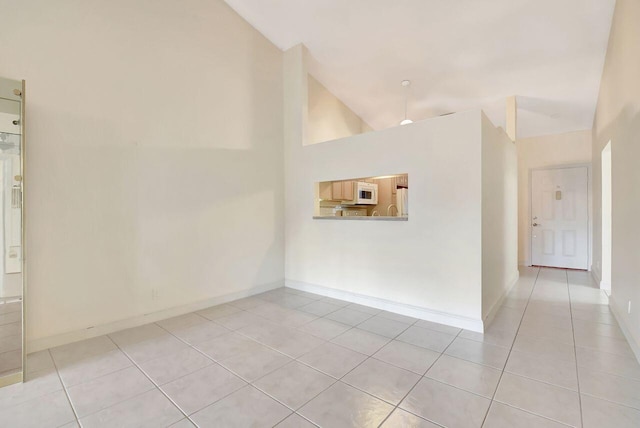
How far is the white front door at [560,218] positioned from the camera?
18.7 ft

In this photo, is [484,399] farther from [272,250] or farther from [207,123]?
[207,123]

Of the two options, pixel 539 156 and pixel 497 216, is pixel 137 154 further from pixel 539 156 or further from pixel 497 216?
pixel 539 156

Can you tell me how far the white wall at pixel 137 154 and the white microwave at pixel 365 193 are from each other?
1.41m

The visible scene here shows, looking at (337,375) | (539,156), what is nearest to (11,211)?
(337,375)

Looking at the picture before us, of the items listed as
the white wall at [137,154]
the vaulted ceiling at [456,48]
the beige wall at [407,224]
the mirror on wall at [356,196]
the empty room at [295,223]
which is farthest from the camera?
the mirror on wall at [356,196]

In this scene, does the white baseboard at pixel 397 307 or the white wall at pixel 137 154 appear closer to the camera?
the white wall at pixel 137 154

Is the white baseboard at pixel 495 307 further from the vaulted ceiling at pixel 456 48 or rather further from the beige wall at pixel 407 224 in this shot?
the vaulted ceiling at pixel 456 48

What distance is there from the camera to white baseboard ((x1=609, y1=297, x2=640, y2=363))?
7.68ft

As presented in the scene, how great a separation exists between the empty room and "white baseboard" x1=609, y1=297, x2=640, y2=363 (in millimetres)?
46

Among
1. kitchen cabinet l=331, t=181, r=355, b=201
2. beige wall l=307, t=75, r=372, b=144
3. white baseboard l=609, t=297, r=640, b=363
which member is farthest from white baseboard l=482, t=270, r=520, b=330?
beige wall l=307, t=75, r=372, b=144

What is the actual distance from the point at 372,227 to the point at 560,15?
2.99 meters

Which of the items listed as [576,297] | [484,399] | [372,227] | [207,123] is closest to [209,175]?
[207,123]

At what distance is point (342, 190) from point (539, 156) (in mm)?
4558

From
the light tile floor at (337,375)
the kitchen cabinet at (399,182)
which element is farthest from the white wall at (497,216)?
the kitchen cabinet at (399,182)
